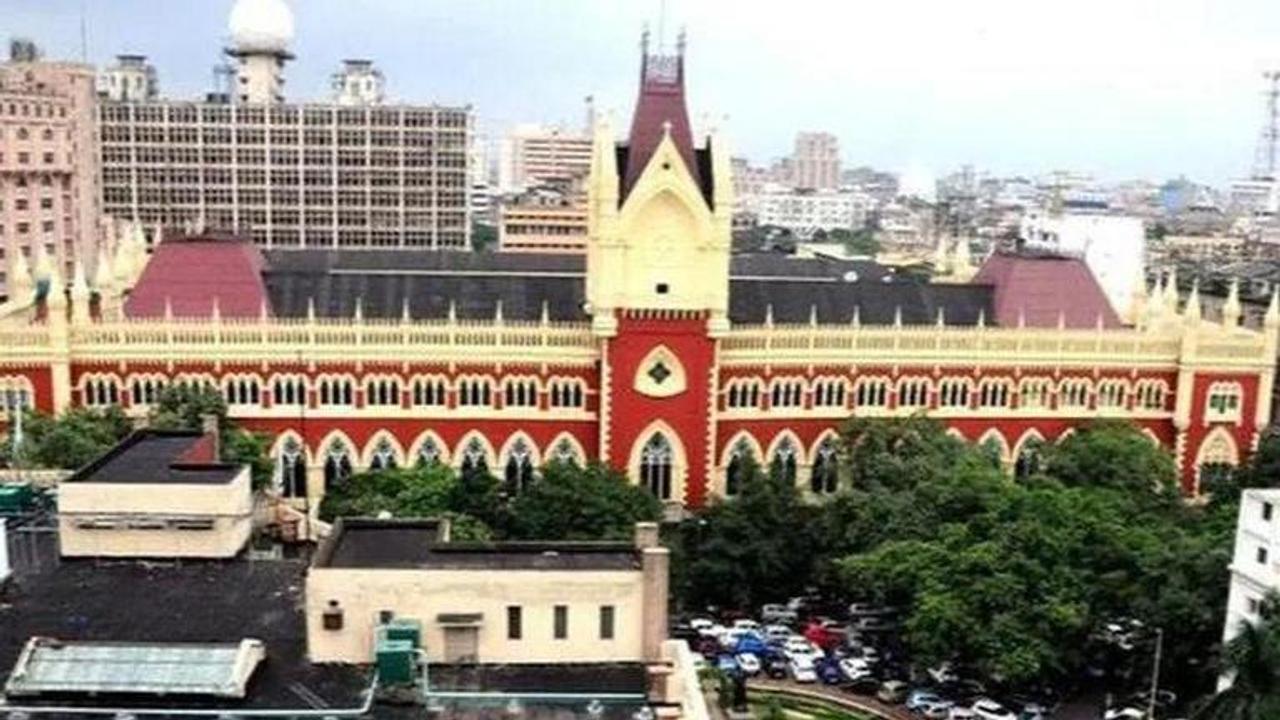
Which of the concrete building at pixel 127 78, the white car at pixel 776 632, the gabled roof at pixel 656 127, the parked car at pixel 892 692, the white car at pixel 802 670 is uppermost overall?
the concrete building at pixel 127 78

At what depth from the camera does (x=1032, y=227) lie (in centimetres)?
19950

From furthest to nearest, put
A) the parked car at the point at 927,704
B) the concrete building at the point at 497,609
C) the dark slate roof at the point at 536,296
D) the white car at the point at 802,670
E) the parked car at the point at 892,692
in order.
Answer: the dark slate roof at the point at 536,296
the white car at the point at 802,670
the parked car at the point at 892,692
the parked car at the point at 927,704
the concrete building at the point at 497,609

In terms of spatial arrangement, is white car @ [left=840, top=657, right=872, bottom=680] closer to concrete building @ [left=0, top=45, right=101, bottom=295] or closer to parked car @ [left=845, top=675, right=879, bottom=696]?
parked car @ [left=845, top=675, right=879, bottom=696]

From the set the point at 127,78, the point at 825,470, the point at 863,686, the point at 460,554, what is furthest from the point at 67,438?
the point at 127,78

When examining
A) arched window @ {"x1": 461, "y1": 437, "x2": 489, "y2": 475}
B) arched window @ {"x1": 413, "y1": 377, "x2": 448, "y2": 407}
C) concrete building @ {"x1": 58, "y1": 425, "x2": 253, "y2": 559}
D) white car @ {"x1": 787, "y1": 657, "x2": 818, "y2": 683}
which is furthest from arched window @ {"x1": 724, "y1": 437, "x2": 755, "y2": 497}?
concrete building @ {"x1": 58, "y1": 425, "x2": 253, "y2": 559}

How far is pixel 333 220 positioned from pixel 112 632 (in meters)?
130

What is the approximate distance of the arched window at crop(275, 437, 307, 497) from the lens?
243 feet

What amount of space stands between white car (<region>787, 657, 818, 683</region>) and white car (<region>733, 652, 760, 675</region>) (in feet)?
4.61

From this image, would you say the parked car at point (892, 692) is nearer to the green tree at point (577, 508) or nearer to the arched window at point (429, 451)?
the green tree at point (577, 508)

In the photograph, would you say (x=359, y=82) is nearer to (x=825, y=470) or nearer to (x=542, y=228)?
(x=542, y=228)

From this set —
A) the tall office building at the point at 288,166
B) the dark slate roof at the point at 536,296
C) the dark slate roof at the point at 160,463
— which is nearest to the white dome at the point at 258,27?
the tall office building at the point at 288,166

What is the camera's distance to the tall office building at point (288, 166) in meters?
154

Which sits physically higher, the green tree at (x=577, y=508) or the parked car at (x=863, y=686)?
the green tree at (x=577, y=508)

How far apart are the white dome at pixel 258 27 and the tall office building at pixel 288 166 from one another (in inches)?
9.3
